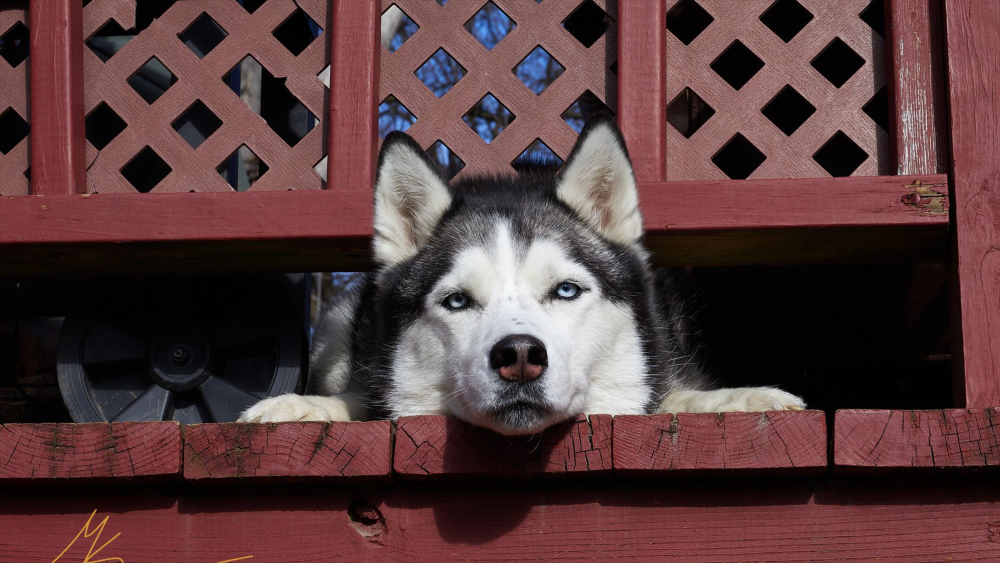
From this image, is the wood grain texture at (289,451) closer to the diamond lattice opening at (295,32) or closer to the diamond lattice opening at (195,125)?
the diamond lattice opening at (195,125)

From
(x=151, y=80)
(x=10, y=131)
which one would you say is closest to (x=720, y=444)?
(x=151, y=80)

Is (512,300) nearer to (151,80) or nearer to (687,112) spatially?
(687,112)

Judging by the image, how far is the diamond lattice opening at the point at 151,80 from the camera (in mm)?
5465

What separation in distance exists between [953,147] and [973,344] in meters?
0.70

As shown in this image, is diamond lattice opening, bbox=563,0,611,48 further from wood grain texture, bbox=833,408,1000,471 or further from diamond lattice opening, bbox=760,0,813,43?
wood grain texture, bbox=833,408,1000,471

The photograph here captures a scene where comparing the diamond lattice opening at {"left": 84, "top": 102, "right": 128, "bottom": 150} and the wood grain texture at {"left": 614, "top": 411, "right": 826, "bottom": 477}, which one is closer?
the wood grain texture at {"left": 614, "top": 411, "right": 826, "bottom": 477}

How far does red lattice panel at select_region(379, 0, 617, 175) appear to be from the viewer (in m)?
3.58

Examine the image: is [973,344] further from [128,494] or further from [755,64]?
[755,64]

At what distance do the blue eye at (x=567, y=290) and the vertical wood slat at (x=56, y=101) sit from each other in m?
2.09

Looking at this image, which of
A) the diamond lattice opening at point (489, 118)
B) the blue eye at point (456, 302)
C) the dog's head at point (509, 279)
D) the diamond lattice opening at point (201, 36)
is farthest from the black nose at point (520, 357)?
the diamond lattice opening at point (489, 118)

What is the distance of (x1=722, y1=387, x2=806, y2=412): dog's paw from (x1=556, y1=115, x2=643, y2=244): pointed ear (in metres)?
0.78

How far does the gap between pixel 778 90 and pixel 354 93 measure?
1.72m

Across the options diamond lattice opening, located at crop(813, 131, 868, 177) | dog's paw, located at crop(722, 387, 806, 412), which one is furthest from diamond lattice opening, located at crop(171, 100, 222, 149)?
diamond lattice opening, located at crop(813, 131, 868, 177)

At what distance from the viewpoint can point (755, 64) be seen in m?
5.54
